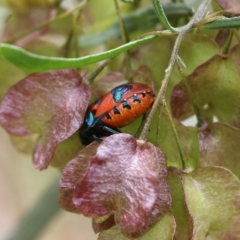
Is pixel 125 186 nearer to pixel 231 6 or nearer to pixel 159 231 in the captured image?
pixel 159 231

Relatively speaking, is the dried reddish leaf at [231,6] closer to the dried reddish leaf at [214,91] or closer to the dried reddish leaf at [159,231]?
the dried reddish leaf at [214,91]

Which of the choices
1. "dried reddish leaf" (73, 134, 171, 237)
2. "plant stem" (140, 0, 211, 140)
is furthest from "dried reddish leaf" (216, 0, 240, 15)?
"dried reddish leaf" (73, 134, 171, 237)

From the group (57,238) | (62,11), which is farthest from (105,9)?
(57,238)

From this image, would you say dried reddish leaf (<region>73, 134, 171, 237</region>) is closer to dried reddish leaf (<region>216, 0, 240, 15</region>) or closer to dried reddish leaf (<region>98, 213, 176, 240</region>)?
dried reddish leaf (<region>98, 213, 176, 240</region>)

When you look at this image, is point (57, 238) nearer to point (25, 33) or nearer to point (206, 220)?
point (25, 33)

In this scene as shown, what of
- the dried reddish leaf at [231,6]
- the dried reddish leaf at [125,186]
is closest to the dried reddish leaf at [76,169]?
the dried reddish leaf at [125,186]

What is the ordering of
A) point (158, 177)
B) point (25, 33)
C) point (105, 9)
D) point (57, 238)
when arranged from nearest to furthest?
1. point (158, 177)
2. point (25, 33)
3. point (105, 9)
4. point (57, 238)
